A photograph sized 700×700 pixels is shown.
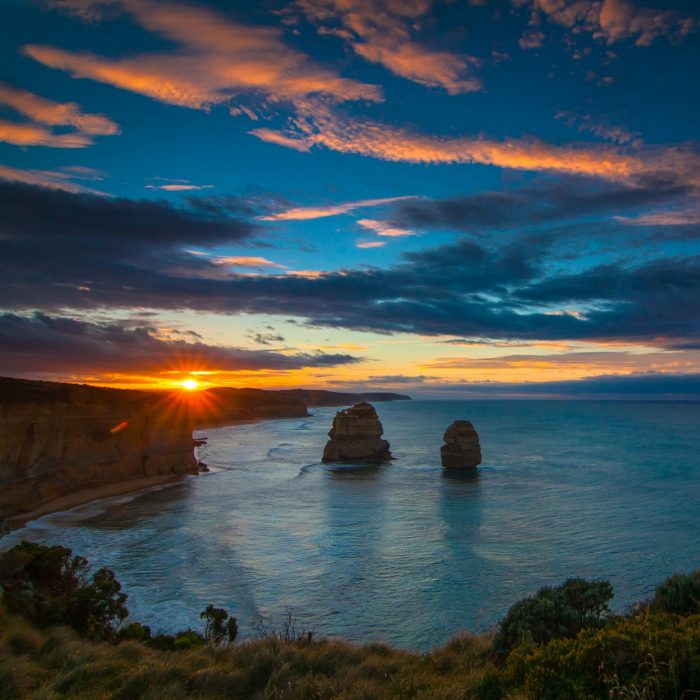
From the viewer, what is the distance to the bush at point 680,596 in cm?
1013

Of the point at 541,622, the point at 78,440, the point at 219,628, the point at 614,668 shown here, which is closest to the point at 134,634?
the point at 219,628

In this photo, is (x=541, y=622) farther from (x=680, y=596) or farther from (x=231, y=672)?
(x=231, y=672)

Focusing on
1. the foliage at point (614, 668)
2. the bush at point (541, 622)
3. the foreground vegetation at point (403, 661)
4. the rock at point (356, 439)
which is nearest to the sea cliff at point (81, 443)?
the rock at point (356, 439)

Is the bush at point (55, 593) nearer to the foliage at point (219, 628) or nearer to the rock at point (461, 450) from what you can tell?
the foliage at point (219, 628)

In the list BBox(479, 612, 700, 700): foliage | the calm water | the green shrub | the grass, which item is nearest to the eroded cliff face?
the calm water

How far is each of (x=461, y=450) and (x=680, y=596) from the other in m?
52.0

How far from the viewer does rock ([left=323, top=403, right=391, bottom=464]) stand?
67250 millimetres

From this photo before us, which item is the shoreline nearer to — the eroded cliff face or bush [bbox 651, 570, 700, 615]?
the eroded cliff face

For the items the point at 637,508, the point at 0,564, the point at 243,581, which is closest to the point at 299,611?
the point at 243,581

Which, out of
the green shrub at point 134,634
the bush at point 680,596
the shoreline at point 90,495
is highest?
the bush at point 680,596

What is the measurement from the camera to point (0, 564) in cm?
1697

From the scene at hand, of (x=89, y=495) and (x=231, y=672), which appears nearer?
(x=231, y=672)

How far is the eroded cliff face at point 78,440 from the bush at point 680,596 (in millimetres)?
36877

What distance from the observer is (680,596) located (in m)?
10.4
